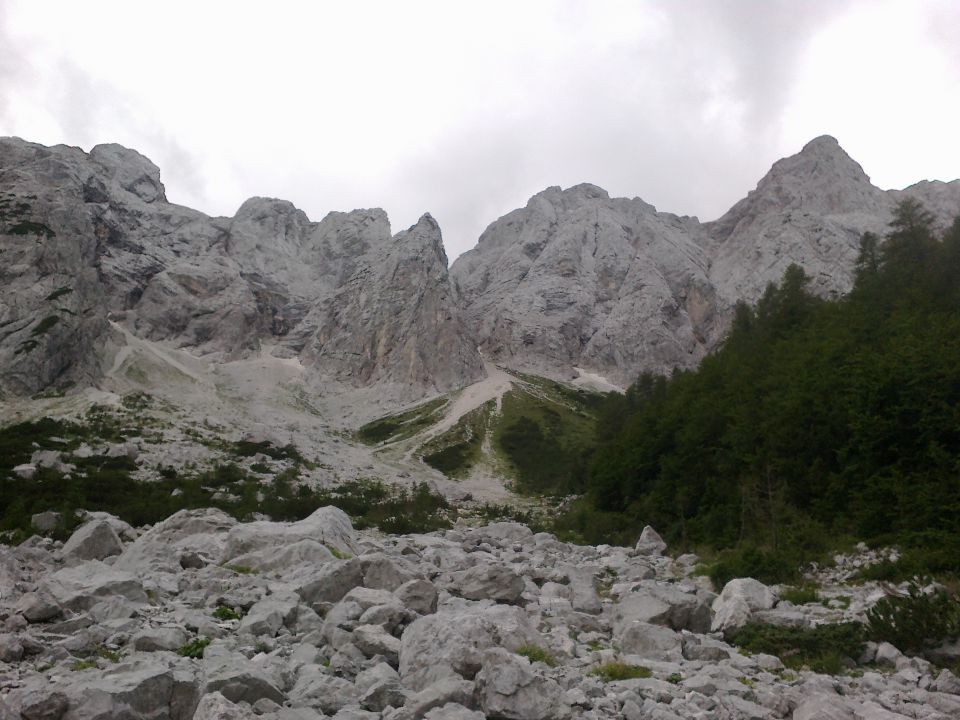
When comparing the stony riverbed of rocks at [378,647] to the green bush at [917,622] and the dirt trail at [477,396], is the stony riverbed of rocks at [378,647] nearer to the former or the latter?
the green bush at [917,622]

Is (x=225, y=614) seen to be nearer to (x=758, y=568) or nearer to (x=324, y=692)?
(x=324, y=692)

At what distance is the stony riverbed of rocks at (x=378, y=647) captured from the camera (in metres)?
7.06

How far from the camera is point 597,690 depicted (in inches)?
328

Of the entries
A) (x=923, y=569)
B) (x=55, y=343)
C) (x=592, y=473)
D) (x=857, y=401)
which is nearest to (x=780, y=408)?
(x=857, y=401)

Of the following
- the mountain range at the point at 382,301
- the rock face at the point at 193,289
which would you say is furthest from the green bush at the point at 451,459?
the rock face at the point at 193,289

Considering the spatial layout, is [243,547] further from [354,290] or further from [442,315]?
[354,290]

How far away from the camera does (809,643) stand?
1110 cm

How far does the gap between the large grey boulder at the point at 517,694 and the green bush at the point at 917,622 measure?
7035 millimetres

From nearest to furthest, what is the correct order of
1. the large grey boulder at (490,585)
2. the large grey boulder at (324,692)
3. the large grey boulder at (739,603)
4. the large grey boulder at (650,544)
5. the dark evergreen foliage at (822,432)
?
the large grey boulder at (324,692), the large grey boulder at (739,603), the large grey boulder at (490,585), the dark evergreen foliage at (822,432), the large grey boulder at (650,544)

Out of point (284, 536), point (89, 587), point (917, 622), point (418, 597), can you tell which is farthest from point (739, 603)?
point (89, 587)

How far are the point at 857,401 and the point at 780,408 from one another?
441cm

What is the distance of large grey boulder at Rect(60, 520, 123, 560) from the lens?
1727 cm

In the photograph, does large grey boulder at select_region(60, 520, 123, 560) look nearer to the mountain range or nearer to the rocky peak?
the mountain range

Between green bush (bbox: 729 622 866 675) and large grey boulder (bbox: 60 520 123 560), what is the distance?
16.4 meters
